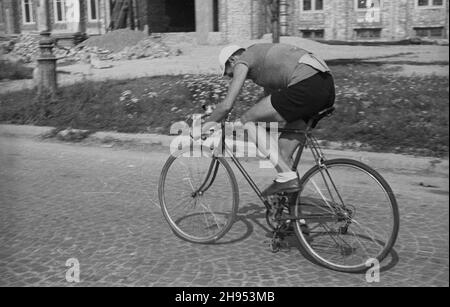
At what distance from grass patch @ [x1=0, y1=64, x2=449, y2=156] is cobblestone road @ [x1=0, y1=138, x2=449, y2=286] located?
3.78 ft

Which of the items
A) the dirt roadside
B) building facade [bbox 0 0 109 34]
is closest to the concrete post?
the dirt roadside

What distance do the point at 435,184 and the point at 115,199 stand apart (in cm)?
344

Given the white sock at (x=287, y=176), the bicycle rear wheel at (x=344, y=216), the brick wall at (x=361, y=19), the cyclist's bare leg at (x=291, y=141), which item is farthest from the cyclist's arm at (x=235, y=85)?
the brick wall at (x=361, y=19)

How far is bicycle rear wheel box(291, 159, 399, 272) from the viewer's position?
3.89 metres

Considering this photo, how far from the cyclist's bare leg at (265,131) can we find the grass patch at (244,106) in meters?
3.38

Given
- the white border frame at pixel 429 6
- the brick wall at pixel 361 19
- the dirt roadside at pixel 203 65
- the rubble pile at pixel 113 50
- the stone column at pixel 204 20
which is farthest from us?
the stone column at pixel 204 20

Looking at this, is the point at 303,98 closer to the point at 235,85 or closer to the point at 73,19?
the point at 235,85

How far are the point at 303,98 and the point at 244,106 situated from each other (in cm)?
572

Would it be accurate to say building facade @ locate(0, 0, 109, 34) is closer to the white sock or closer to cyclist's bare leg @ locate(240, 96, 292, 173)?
cyclist's bare leg @ locate(240, 96, 292, 173)

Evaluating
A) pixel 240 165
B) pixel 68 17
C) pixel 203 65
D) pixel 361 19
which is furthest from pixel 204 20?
pixel 240 165

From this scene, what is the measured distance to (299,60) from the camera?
4016 mm

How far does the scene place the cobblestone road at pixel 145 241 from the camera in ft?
12.7

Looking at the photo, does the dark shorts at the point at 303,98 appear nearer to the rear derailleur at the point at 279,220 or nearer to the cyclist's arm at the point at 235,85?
the cyclist's arm at the point at 235,85
